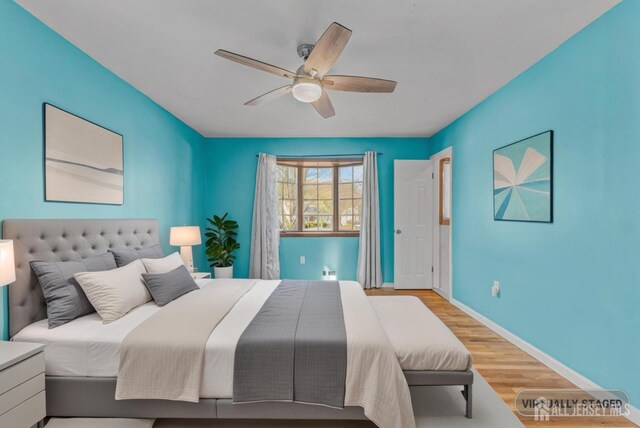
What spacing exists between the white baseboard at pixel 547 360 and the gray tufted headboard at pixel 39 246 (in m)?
3.72

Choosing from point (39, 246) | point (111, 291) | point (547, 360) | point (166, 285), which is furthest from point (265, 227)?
point (547, 360)

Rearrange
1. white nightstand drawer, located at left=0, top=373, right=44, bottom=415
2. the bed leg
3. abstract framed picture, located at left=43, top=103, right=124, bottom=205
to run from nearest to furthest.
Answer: white nightstand drawer, located at left=0, top=373, right=44, bottom=415 < the bed leg < abstract framed picture, located at left=43, top=103, right=124, bottom=205

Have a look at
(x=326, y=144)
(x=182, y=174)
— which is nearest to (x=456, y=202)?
(x=326, y=144)

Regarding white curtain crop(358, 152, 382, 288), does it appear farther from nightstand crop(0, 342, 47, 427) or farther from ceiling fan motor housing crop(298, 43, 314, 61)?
nightstand crop(0, 342, 47, 427)

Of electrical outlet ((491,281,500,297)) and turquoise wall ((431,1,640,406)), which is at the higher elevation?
turquoise wall ((431,1,640,406))

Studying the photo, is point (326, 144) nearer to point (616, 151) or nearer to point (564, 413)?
point (616, 151)

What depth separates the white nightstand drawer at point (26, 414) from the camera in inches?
54.4

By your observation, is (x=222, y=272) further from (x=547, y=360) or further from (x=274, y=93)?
(x=547, y=360)

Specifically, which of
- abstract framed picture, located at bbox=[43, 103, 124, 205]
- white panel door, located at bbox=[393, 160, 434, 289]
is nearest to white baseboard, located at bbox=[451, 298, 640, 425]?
white panel door, located at bbox=[393, 160, 434, 289]

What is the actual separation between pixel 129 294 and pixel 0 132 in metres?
1.23

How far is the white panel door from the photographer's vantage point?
4.84 metres

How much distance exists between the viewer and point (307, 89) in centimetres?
220

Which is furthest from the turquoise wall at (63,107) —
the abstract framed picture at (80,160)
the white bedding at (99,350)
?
the white bedding at (99,350)

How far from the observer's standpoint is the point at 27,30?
194cm
